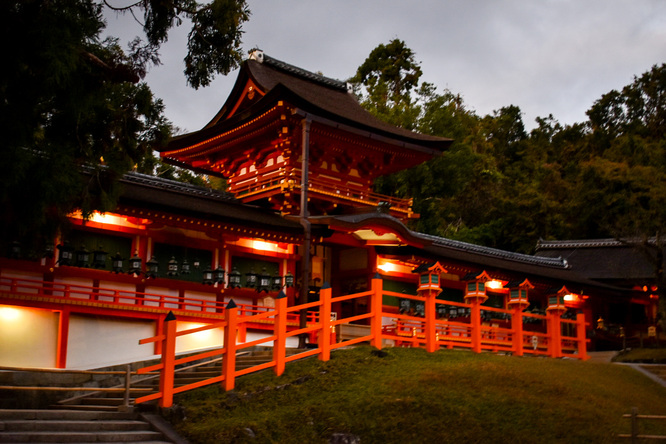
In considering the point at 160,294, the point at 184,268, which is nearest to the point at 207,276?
the point at 184,268

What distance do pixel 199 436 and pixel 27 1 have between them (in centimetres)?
728

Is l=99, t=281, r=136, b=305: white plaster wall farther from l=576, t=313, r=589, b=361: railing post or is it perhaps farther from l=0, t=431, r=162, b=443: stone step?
l=576, t=313, r=589, b=361: railing post

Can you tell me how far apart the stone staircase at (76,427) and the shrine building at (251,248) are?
2.75m

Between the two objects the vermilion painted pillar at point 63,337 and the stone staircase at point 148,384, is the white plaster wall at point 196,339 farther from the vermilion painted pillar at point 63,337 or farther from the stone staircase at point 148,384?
the stone staircase at point 148,384

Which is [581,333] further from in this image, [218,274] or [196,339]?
[196,339]

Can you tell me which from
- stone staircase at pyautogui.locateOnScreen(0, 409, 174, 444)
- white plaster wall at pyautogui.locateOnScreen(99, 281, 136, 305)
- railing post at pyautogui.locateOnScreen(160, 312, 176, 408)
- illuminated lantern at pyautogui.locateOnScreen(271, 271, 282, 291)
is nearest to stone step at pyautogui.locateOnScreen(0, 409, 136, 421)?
stone staircase at pyautogui.locateOnScreen(0, 409, 174, 444)

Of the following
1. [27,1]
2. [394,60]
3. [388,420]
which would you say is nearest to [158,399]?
[388,420]

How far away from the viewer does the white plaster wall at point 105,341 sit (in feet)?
62.4

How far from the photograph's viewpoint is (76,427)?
12367 millimetres

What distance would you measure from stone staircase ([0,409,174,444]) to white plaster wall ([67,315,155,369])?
5551 mm

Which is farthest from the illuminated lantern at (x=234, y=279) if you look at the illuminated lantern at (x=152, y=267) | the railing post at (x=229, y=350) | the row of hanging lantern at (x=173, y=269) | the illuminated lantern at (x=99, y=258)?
the railing post at (x=229, y=350)

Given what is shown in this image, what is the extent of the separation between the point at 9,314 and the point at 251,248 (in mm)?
7719

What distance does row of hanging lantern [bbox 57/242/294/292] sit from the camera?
64.4 ft

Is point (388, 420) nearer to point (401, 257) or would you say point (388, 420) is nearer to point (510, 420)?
point (510, 420)
